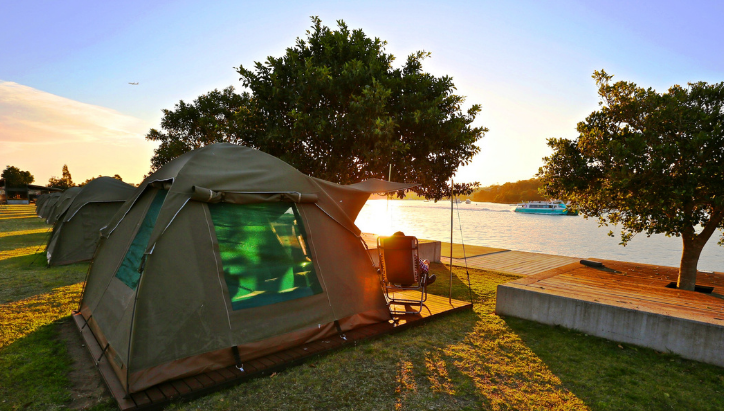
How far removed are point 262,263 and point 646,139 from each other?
7.91 meters

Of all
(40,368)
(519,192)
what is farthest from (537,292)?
(519,192)

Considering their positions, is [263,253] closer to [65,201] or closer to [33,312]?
[33,312]

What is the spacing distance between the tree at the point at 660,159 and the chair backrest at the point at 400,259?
4.45 metres

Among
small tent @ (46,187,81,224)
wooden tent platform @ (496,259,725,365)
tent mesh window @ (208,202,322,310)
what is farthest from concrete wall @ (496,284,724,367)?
small tent @ (46,187,81,224)

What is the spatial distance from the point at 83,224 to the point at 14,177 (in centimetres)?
9885

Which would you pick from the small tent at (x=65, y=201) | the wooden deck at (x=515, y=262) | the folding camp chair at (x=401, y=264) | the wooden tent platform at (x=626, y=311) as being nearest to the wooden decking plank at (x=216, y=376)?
the folding camp chair at (x=401, y=264)

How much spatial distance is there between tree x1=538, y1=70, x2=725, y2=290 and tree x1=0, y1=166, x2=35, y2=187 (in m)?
104

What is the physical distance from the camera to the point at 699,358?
4906 millimetres

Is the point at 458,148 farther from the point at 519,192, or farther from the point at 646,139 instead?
the point at 519,192

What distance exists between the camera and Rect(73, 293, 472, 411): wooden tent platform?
11.8ft

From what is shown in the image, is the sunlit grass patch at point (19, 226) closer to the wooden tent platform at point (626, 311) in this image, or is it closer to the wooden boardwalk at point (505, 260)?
the wooden boardwalk at point (505, 260)

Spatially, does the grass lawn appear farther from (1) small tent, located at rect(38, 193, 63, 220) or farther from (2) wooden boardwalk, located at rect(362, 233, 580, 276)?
(1) small tent, located at rect(38, 193, 63, 220)

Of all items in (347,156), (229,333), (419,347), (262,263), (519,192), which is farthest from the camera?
(519,192)

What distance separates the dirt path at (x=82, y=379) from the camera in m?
3.72
